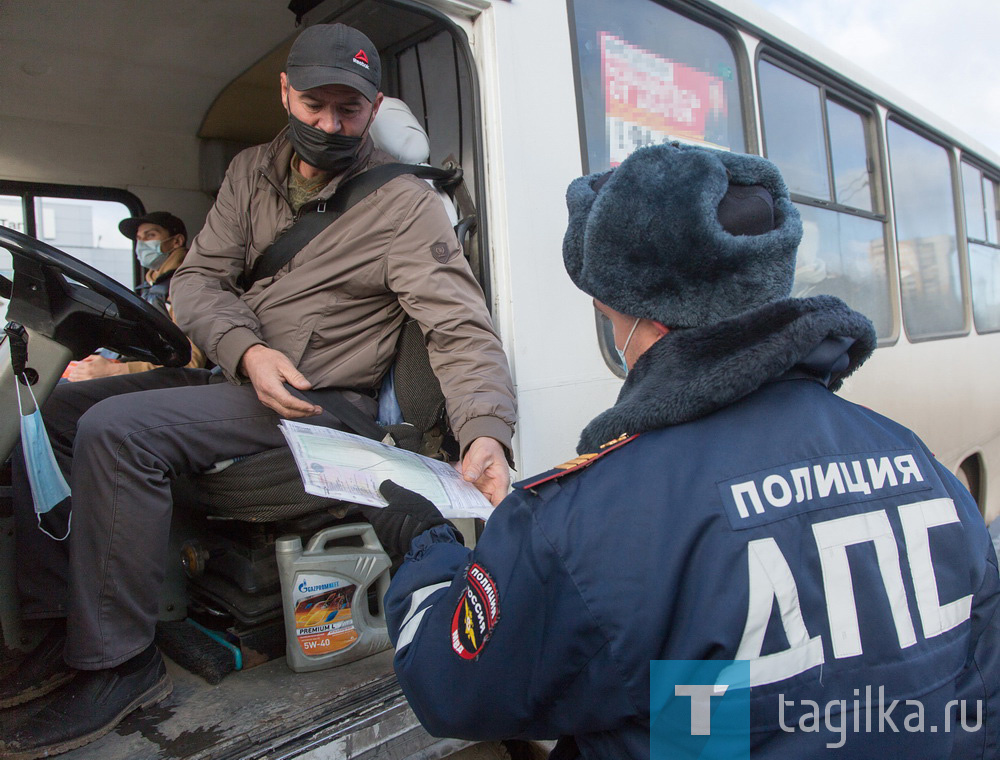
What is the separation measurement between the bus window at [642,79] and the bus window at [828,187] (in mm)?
370

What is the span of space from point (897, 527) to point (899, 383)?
9.53ft

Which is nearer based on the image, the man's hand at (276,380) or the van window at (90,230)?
the man's hand at (276,380)

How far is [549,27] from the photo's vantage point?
2.04 m

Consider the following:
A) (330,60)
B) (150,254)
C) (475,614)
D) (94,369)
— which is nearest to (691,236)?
(475,614)

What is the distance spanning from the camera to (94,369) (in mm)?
2674

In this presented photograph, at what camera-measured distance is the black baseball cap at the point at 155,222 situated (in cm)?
332

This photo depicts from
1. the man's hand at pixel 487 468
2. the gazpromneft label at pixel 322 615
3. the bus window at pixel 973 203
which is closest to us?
the man's hand at pixel 487 468

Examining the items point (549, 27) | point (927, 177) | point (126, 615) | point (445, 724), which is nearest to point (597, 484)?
point (445, 724)

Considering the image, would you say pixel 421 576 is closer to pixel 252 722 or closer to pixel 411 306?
pixel 252 722
